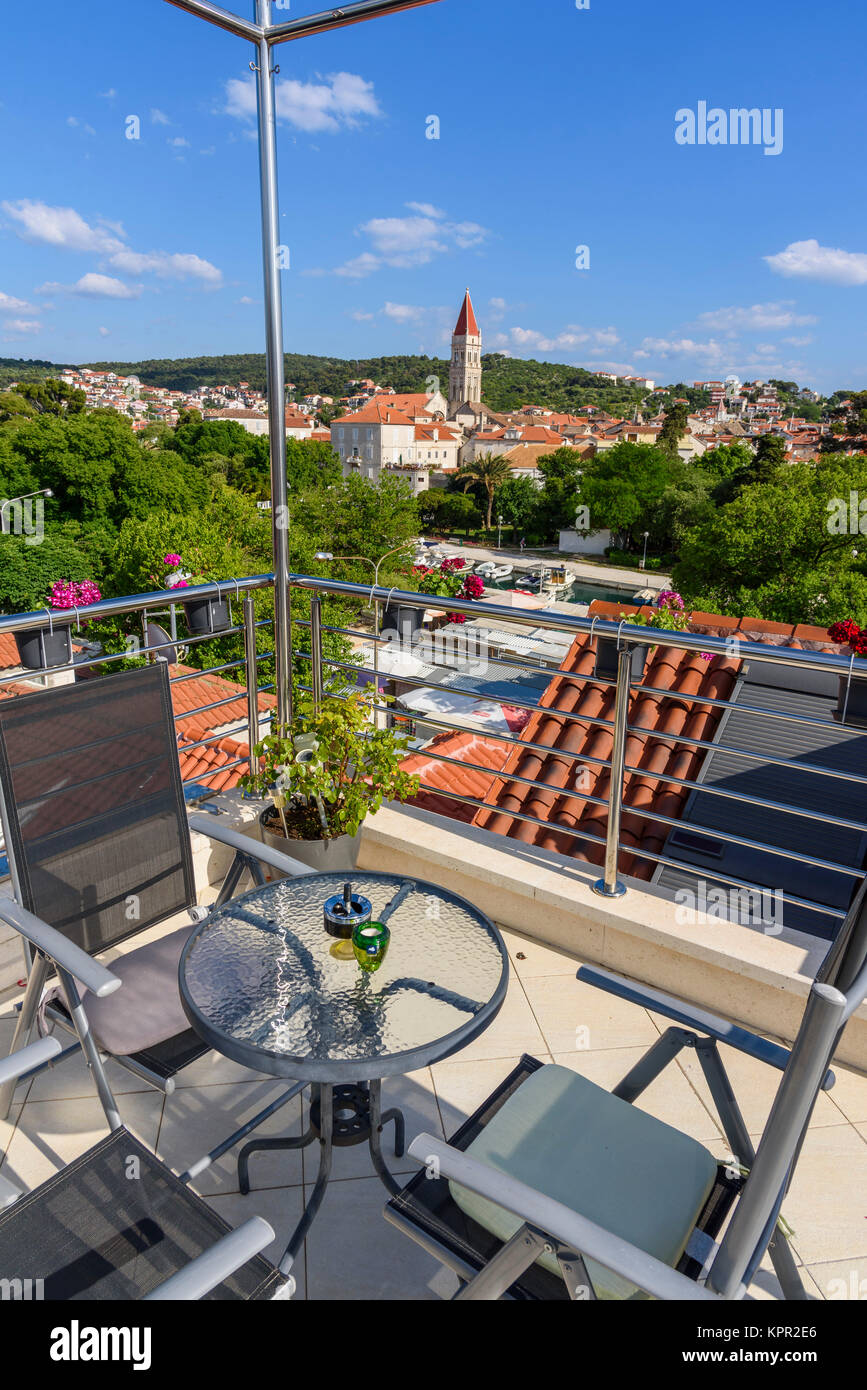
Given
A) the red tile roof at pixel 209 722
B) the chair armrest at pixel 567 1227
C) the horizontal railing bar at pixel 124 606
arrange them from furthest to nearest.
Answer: the red tile roof at pixel 209 722, the horizontal railing bar at pixel 124 606, the chair armrest at pixel 567 1227

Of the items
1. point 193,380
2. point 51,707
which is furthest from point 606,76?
point 193,380

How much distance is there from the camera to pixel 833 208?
60.4 m

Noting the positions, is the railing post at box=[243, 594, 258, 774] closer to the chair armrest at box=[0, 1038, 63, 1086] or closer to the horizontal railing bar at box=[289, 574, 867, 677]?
the horizontal railing bar at box=[289, 574, 867, 677]

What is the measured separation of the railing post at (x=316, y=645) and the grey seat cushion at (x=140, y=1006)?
1.18 metres

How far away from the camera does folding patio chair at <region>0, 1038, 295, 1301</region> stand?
44.8 inches

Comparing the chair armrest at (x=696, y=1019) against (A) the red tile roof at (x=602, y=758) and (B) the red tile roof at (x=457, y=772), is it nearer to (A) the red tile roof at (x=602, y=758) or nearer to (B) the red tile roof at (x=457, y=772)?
Answer: (B) the red tile roof at (x=457, y=772)

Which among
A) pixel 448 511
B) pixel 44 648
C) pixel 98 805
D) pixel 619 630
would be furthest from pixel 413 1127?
pixel 448 511

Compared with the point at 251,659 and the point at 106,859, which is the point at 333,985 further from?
the point at 251,659

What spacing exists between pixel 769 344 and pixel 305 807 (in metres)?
92.1

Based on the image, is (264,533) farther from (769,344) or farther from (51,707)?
(769,344)

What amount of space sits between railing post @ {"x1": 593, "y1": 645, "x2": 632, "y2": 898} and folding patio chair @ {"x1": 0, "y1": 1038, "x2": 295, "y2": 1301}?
1.55 m

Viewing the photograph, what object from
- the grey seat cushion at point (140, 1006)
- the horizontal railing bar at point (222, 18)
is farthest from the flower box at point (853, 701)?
the horizontal railing bar at point (222, 18)

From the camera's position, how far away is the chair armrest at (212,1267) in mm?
945

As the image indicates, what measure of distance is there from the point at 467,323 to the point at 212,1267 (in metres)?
95.0
